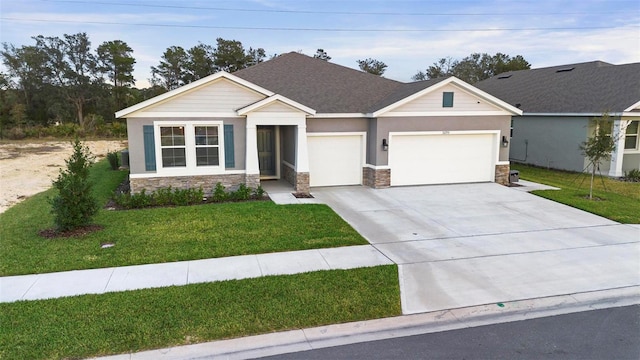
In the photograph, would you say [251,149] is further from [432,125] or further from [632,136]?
[632,136]

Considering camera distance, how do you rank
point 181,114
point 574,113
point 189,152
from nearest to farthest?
1. point 181,114
2. point 189,152
3. point 574,113

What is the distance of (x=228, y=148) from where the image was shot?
548 inches

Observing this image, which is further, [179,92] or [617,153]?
[617,153]

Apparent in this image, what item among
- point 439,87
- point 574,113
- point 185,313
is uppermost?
point 439,87

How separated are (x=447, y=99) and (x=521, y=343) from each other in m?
11.3

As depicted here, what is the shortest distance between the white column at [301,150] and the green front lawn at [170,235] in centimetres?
239

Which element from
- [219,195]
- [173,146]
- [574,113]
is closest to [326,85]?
[173,146]

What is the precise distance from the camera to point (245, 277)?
7105 millimetres

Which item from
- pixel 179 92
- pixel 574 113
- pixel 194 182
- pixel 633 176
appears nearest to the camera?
pixel 179 92

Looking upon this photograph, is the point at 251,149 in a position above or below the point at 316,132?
below

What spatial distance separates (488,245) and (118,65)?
5501 centimetres

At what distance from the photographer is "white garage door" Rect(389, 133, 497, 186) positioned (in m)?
15.7

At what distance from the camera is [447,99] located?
1541cm

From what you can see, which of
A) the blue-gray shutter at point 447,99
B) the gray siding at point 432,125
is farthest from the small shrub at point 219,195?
the blue-gray shutter at point 447,99
